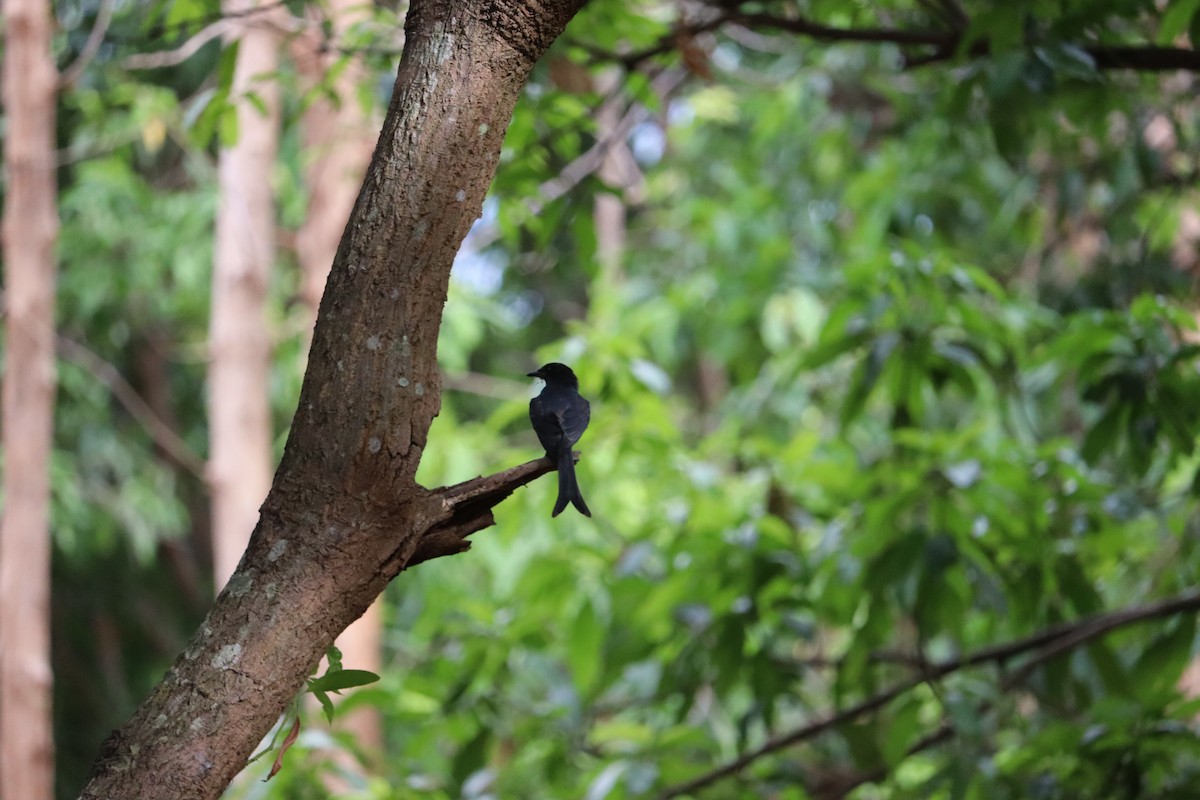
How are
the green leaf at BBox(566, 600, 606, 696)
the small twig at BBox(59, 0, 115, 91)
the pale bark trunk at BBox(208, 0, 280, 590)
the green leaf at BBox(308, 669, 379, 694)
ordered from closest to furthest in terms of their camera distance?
the green leaf at BBox(308, 669, 379, 694)
the green leaf at BBox(566, 600, 606, 696)
the small twig at BBox(59, 0, 115, 91)
the pale bark trunk at BBox(208, 0, 280, 590)

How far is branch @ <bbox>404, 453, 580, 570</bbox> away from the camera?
4.12 feet

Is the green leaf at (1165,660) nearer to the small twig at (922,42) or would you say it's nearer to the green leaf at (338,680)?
the small twig at (922,42)

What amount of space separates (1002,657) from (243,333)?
4.71 metres

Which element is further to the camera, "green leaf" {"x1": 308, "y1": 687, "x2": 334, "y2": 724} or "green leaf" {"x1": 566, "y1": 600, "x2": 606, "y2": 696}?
"green leaf" {"x1": 566, "y1": 600, "x2": 606, "y2": 696}

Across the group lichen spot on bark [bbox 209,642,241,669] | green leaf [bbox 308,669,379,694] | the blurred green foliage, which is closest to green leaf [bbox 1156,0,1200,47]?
the blurred green foliage

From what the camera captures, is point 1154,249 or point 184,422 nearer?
point 1154,249

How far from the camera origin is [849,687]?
9.30ft

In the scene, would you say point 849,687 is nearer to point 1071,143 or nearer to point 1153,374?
point 1153,374

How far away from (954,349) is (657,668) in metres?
1.37

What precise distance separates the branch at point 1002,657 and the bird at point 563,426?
124 centimetres

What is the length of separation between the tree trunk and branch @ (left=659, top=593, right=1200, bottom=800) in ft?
14.3

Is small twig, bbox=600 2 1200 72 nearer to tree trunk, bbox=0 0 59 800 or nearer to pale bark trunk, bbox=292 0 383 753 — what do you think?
pale bark trunk, bbox=292 0 383 753

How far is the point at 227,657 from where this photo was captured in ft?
3.67

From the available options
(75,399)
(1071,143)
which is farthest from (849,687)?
(75,399)
